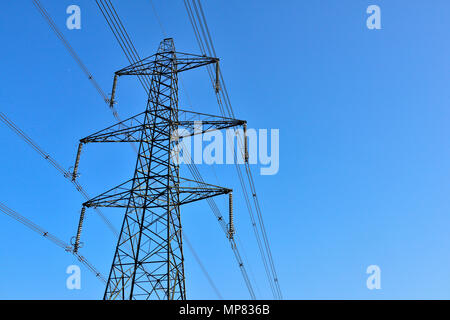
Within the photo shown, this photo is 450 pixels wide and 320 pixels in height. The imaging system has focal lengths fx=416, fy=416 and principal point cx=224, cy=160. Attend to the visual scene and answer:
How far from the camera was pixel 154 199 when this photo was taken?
62.8 feet

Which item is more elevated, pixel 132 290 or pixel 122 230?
pixel 122 230
